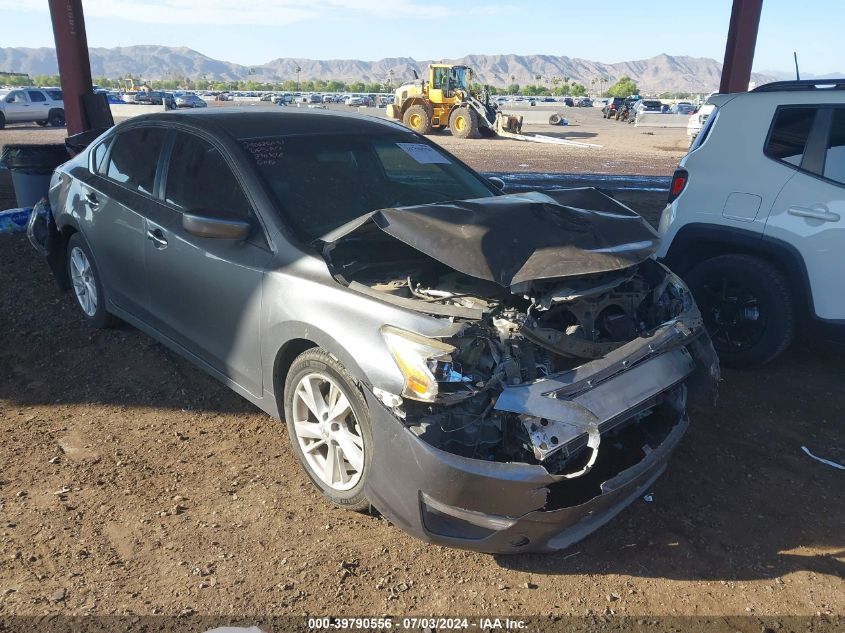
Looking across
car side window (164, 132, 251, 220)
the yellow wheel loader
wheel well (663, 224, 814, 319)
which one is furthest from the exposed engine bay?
the yellow wheel loader

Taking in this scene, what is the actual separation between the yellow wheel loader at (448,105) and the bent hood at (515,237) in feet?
71.9

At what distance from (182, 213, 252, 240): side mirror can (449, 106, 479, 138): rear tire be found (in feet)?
70.8

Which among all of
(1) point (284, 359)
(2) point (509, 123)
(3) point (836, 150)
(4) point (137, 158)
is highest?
(3) point (836, 150)

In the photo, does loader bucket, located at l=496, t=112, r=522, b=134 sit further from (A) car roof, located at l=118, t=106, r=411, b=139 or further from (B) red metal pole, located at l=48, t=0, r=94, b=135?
(A) car roof, located at l=118, t=106, r=411, b=139

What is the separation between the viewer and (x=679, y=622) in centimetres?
251

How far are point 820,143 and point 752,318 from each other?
121 cm

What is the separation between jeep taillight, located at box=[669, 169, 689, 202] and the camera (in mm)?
4930

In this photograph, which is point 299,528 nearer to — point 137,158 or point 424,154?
point 424,154

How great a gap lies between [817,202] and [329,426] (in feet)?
11.1

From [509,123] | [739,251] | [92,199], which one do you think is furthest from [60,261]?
[509,123]

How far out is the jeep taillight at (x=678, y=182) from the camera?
4930 mm

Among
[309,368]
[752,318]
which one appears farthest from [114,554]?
[752,318]

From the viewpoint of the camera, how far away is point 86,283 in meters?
4.96

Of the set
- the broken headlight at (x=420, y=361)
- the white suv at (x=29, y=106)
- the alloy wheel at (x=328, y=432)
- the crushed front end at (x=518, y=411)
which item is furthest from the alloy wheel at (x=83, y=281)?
the white suv at (x=29, y=106)
